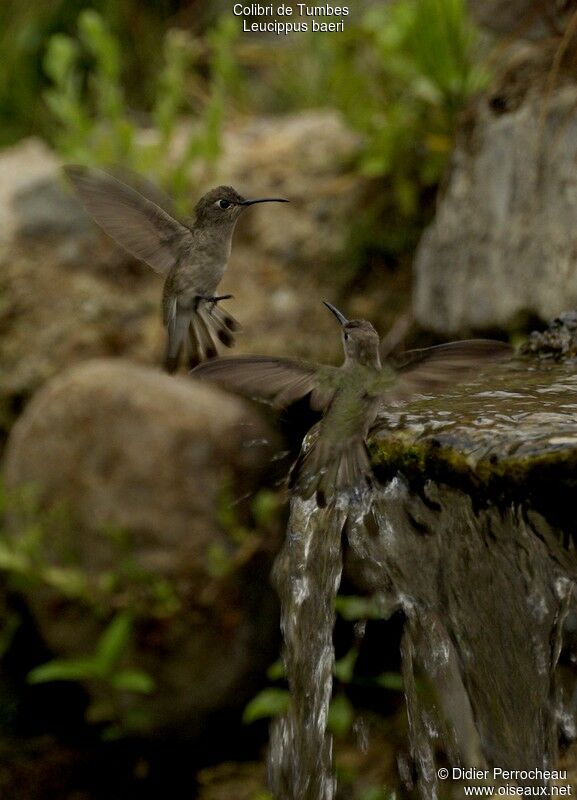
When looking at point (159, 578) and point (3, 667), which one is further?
point (3, 667)

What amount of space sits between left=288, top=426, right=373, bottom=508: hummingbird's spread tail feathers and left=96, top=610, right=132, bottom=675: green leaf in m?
1.71

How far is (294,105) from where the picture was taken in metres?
6.67

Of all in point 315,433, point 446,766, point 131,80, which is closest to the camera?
point 315,433

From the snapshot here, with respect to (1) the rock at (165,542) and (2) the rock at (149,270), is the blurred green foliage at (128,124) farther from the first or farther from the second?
(1) the rock at (165,542)

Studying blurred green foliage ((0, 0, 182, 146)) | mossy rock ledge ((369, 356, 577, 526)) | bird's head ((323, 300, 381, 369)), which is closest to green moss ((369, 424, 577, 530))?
mossy rock ledge ((369, 356, 577, 526))

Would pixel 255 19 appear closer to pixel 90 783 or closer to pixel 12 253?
pixel 12 253

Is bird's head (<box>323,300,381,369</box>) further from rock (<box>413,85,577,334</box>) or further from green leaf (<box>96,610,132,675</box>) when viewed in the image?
green leaf (<box>96,610,132,675</box>)

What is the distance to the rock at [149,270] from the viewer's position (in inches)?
175

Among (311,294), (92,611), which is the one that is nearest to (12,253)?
(311,294)

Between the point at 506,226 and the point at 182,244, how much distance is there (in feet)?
5.04

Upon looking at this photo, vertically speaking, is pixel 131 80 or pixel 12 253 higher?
pixel 131 80

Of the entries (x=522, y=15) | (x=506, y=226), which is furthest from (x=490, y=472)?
(x=522, y=15)

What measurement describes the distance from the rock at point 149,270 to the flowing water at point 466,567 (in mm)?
1834

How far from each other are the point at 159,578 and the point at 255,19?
4.37 metres
